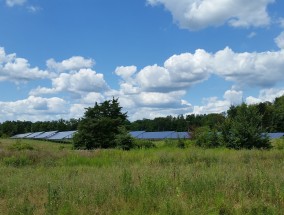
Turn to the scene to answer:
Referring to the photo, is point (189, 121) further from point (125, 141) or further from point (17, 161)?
point (17, 161)

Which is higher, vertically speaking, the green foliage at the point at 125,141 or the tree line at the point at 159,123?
the tree line at the point at 159,123

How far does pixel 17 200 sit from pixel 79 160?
35.0 feet

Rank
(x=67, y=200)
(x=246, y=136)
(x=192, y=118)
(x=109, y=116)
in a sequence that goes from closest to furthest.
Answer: (x=67, y=200), (x=246, y=136), (x=109, y=116), (x=192, y=118)

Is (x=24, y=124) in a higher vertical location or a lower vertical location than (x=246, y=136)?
higher

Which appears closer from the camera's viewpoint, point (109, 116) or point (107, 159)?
point (107, 159)

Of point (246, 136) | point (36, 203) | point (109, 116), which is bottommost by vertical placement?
point (36, 203)

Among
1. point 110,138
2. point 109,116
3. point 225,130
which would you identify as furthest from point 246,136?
point 109,116

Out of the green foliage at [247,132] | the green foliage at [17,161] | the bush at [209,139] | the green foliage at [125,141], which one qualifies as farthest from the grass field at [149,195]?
the bush at [209,139]

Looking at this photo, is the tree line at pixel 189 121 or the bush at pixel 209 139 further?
the tree line at pixel 189 121

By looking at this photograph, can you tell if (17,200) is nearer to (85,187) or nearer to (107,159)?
(85,187)

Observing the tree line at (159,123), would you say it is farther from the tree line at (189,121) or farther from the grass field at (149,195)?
the grass field at (149,195)

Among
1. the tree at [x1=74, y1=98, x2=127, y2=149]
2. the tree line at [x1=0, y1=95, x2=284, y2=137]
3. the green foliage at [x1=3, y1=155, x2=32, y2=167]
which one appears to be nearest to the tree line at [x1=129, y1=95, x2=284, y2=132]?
the tree line at [x1=0, y1=95, x2=284, y2=137]

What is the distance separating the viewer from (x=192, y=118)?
132 meters

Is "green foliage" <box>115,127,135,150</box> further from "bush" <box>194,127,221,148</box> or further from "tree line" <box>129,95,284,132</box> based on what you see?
"tree line" <box>129,95,284,132</box>
